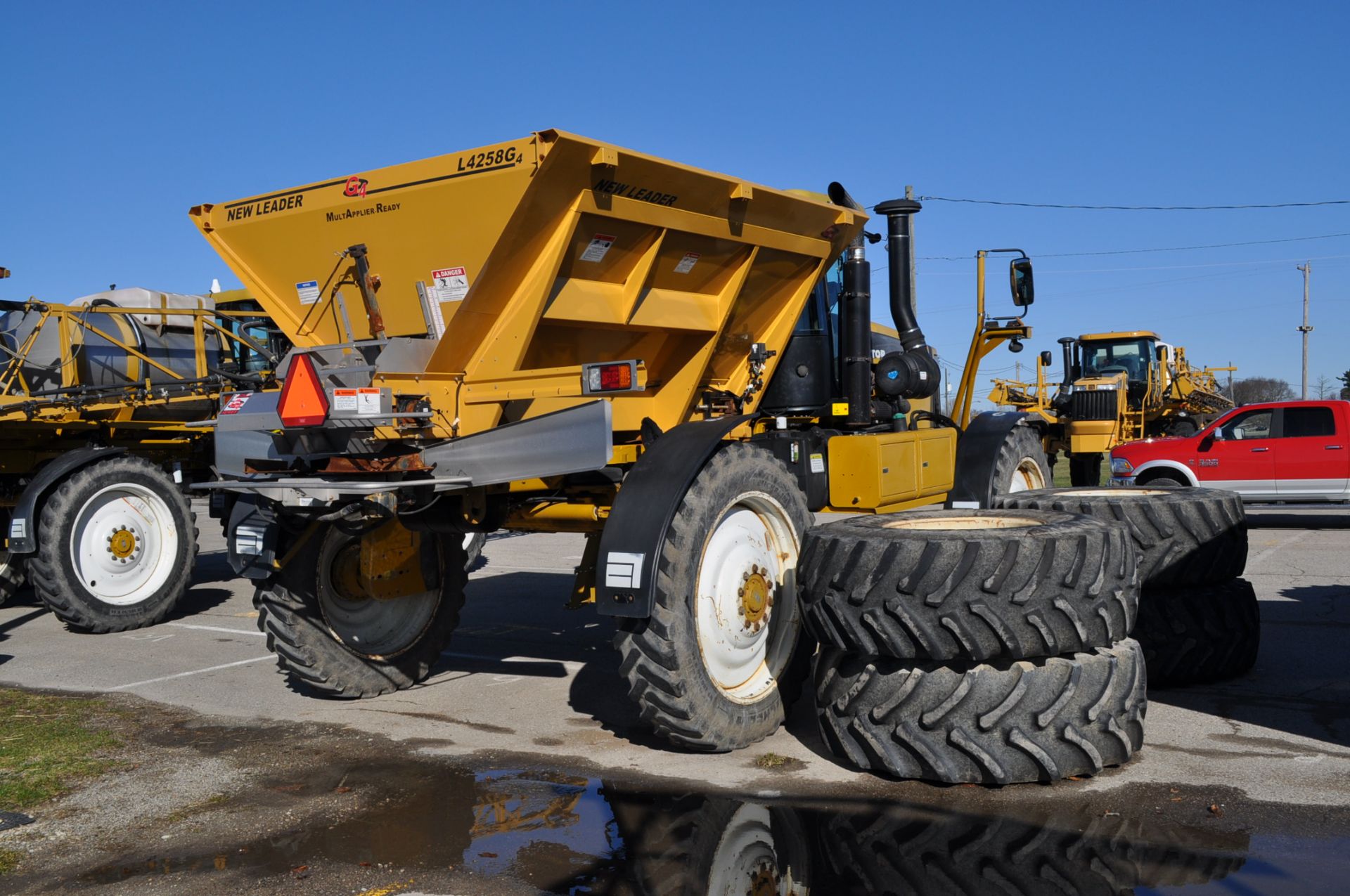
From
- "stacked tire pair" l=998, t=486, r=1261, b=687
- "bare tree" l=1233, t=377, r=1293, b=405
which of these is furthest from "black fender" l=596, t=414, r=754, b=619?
"bare tree" l=1233, t=377, r=1293, b=405

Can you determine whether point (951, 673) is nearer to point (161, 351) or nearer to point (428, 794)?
point (428, 794)

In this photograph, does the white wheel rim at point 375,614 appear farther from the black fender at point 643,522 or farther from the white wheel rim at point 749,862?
the white wheel rim at point 749,862

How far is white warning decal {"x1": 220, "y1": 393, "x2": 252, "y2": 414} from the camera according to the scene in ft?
21.4

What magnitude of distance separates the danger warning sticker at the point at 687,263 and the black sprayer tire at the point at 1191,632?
323 cm

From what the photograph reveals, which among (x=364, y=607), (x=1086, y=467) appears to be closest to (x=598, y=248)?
(x=364, y=607)

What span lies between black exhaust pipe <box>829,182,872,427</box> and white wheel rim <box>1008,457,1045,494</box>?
6.33 feet

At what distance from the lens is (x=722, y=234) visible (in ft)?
21.7

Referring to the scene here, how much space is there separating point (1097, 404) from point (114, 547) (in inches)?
763

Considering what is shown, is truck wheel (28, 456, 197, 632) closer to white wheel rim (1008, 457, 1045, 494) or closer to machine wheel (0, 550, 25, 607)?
machine wheel (0, 550, 25, 607)

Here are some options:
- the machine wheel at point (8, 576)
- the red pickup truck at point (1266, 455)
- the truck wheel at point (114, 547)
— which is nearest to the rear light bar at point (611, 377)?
the truck wheel at point (114, 547)

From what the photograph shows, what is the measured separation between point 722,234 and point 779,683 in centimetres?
257

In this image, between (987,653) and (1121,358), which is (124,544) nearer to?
(987,653)

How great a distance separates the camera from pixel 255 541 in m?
6.66

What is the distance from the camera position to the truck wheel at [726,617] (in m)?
5.43
